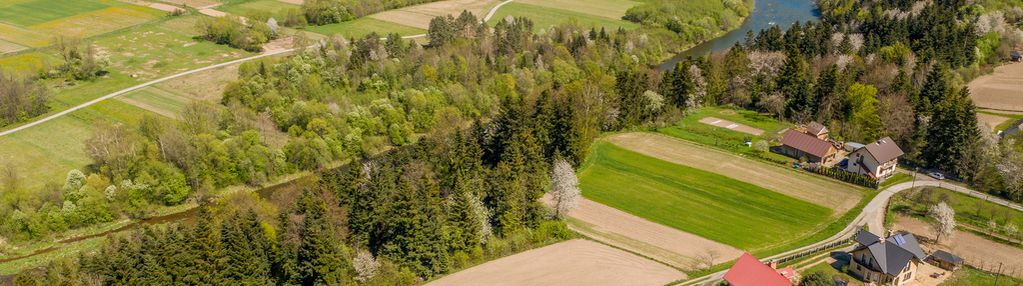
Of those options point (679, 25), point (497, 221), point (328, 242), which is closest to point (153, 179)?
point (328, 242)

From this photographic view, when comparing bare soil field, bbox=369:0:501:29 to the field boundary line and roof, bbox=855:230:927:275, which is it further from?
roof, bbox=855:230:927:275

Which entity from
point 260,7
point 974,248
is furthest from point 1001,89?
point 260,7

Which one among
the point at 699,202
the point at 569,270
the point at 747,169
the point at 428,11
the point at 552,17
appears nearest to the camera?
Result: the point at 569,270

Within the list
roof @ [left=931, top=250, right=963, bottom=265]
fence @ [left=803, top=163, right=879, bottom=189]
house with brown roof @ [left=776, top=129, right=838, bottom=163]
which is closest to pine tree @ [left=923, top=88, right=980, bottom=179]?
fence @ [left=803, top=163, right=879, bottom=189]

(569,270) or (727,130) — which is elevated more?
(727,130)

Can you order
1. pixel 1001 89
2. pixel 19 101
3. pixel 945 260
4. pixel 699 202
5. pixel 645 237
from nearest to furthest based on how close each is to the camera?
pixel 945 260, pixel 645 237, pixel 699 202, pixel 19 101, pixel 1001 89

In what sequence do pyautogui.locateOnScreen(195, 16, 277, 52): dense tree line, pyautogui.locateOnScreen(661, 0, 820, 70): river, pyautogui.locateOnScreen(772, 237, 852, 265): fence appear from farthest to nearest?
pyautogui.locateOnScreen(661, 0, 820, 70): river < pyautogui.locateOnScreen(195, 16, 277, 52): dense tree line < pyautogui.locateOnScreen(772, 237, 852, 265): fence

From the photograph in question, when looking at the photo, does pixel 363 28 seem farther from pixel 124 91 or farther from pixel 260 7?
pixel 124 91

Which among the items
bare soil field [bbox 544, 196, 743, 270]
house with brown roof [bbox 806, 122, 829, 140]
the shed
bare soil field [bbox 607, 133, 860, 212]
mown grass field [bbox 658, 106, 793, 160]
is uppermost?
house with brown roof [bbox 806, 122, 829, 140]
